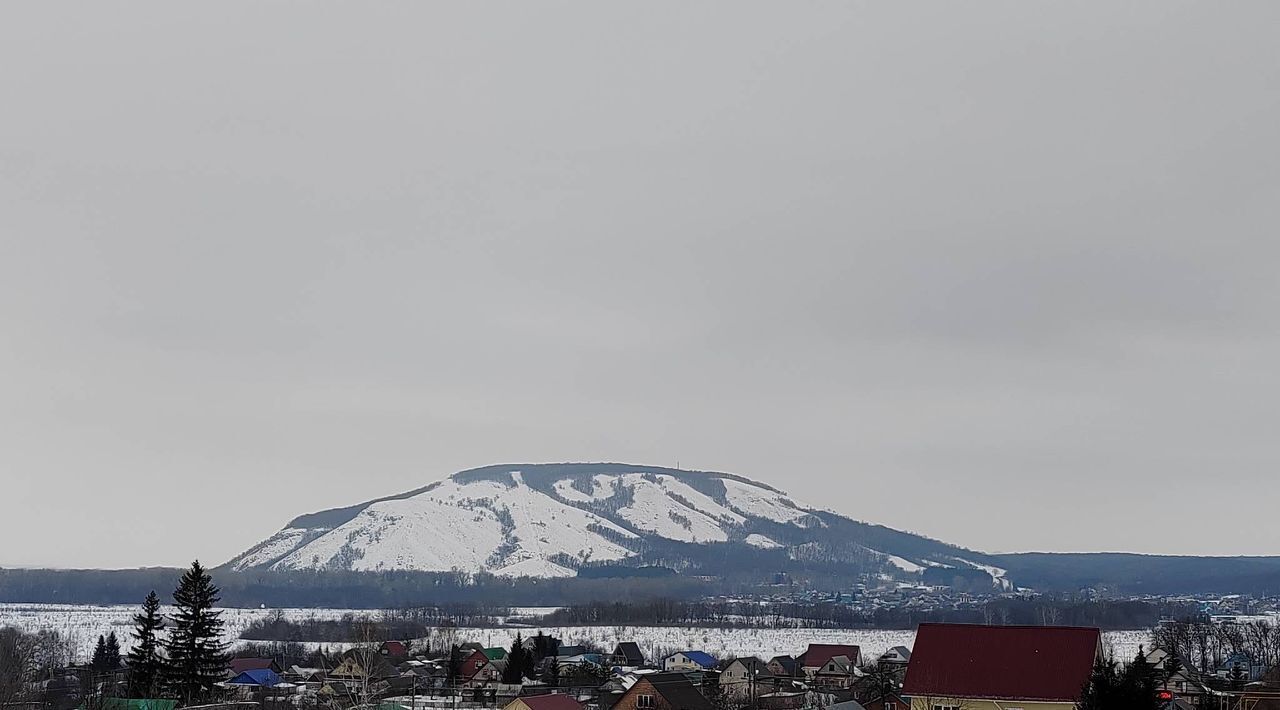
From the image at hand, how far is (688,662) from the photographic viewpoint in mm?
80750

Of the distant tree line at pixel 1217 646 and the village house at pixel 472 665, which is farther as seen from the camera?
the distant tree line at pixel 1217 646

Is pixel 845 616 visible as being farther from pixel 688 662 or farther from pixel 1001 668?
pixel 1001 668

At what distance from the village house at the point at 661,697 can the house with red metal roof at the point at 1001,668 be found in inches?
532

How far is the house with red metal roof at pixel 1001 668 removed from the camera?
34.0 meters

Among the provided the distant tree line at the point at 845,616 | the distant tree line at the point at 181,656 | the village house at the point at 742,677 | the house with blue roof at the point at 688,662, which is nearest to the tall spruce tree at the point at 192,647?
the distant tree line at the point at 181,656

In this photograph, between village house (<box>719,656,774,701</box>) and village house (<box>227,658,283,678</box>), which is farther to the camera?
village house (<box>227,658,283,678</box>)

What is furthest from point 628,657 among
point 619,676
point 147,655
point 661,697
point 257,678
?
point 147,655

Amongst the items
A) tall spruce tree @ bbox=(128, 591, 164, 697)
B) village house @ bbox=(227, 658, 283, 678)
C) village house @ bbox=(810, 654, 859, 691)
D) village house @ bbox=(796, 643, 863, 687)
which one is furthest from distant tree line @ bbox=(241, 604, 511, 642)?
tall spruce tree @ bbox=(128, 591, 164, 697)

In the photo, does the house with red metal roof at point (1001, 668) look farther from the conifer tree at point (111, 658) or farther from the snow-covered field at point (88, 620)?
the snow-covered field at point (88, 620)

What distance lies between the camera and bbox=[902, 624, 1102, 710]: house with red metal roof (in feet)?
111

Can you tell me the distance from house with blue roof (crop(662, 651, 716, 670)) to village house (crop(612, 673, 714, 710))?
1126 inches

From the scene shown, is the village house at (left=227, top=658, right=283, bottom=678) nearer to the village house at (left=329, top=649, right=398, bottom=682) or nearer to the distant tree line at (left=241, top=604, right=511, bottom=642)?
the village house at (left=329, top=649, right=398, bottom=682)

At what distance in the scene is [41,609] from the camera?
625ft

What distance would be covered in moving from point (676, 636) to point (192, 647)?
296 feet
